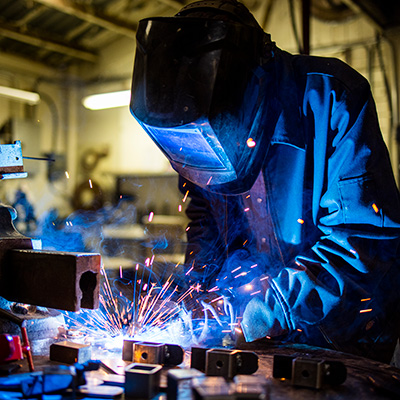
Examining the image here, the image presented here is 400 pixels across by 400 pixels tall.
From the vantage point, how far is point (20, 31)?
678 cm

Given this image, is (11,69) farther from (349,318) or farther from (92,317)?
(349,318)

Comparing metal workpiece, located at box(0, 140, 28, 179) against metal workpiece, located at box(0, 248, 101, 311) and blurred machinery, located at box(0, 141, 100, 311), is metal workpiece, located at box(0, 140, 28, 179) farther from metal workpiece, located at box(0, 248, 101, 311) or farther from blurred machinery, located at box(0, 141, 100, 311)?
metal workpiece, located at box(0, 248, 101, 311)

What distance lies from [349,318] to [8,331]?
108 cm

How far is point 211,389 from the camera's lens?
0.94 m

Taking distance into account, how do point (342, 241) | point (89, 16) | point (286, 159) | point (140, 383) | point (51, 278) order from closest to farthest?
point (140, 383) < point (51, 278) < point (342, 241) < point (286, 159) < point (89, 16)

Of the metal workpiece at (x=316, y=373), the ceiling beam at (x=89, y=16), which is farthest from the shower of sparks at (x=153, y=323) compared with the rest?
the ceiling beam at (x=89, y=16)

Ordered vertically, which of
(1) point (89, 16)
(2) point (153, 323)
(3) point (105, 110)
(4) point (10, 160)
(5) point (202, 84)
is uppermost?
(1) point (89, 16)

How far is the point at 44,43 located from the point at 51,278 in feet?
22.2

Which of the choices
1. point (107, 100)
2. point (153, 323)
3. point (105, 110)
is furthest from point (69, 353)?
point (105, 110)

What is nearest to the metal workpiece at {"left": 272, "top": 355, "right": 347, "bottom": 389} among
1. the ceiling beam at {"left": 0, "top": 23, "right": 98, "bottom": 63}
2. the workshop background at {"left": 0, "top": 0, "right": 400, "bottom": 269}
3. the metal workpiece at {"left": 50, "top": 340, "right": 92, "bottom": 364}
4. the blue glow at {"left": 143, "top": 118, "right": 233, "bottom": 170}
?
the metal workpiece at {"left": 50, "top": 340, "right": 92, "bottom": 364}

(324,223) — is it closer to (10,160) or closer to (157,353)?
(157,353)

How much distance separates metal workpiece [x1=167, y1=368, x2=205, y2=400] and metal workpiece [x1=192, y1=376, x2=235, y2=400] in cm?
4

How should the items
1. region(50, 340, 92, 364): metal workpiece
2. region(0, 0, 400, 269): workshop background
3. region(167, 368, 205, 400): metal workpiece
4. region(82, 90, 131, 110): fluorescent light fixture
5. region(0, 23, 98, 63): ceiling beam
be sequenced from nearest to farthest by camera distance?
region(167, 368, 205, 400): metal workpiece → region(50, 340, 92, 364): metal workpiece → region(0, 0, 400, 269): workshop background → region(82, 90, 131, 110): fluorescent light fixture → region(0, 23, 98, 63): ceiling beam

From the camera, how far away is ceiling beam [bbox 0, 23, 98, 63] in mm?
6636
